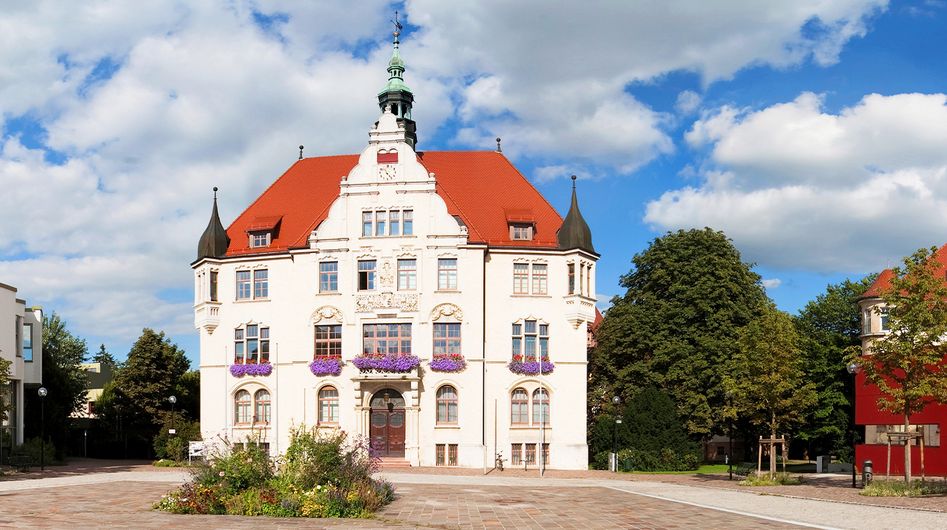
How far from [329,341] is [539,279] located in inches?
444

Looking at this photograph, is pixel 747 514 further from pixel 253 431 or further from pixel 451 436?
pixel 253 431

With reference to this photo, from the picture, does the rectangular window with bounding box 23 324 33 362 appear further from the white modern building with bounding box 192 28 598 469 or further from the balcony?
the white modern building with bounding box 192 28 598 469

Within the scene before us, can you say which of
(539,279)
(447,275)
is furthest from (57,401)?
(539,279)

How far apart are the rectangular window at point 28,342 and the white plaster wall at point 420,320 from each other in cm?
1183

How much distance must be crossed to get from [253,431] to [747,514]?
1220 inches

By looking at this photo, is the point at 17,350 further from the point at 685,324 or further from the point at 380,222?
the point at 685,324

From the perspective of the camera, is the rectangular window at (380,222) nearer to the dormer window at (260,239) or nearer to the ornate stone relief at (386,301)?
the ornate stone relief at (386,301)

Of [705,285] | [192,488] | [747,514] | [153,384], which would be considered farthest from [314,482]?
[153,384]

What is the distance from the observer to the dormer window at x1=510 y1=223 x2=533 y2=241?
166ft

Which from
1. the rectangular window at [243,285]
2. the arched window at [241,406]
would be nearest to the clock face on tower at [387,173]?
the rectangular window at [243,285]

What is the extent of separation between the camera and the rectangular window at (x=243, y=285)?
2055 inches

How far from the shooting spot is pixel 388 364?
47.7 metres

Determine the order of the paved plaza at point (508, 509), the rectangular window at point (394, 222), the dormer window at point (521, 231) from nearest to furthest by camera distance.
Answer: the paved plaza at point (508, 509) → the rectangular window at point (394, 222) → the dormer window at point (521, 231)

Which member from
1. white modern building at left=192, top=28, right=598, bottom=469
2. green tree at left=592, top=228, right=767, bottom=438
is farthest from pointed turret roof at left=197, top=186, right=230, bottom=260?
green tree at left=592, top=228, right=767, bottom=438
